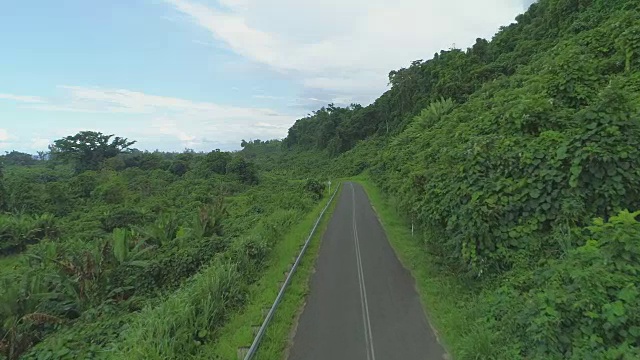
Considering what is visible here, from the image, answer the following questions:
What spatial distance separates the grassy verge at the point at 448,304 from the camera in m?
6.09

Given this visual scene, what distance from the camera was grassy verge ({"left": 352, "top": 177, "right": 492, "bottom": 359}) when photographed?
20.0 feet

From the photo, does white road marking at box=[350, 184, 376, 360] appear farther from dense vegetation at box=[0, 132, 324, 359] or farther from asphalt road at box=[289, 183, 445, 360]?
dense vegetation at box=[0, 132, 324, 359]

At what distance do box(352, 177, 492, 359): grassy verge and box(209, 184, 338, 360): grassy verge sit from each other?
2.95 metres

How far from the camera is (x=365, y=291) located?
9750 millimetres

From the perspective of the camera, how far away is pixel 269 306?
852 centimetres

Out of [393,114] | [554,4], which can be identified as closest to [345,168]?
[393,114]

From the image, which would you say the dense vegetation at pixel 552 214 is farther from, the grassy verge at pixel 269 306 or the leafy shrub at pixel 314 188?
the leafy shrub at pixel 314 188

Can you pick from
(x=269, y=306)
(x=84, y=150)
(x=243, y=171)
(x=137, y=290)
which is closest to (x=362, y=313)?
(x=269, y=306)

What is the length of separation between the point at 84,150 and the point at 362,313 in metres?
68.5

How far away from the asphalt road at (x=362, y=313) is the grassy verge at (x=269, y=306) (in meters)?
0.26

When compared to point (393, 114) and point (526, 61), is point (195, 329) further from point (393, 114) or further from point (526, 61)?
point (393, 114)

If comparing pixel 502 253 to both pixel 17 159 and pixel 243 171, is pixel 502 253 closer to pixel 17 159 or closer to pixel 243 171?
pixel 243 171

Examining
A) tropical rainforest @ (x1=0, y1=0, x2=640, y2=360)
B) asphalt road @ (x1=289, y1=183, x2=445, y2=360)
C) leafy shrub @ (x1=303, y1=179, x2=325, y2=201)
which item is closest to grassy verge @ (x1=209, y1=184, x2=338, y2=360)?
asphalt road @ (x1=289, y1=183, x2=445, y2=360)

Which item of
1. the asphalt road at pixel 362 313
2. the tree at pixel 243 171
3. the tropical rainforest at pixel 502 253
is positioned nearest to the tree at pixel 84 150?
the tree at pixel 243 171
